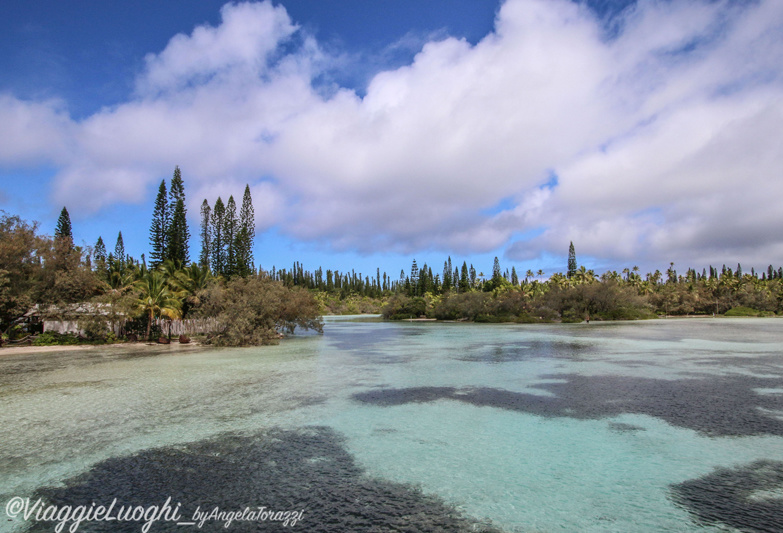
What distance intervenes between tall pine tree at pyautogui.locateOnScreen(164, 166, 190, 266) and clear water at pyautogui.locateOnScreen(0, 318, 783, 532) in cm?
3072

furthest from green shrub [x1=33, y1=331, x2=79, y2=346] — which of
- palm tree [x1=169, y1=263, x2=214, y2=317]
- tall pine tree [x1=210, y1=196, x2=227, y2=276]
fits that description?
tall pine tree [x1=210, y1=196, x2=227, y2=276]

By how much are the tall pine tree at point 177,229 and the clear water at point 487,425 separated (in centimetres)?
3072

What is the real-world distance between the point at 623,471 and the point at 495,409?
4.08m

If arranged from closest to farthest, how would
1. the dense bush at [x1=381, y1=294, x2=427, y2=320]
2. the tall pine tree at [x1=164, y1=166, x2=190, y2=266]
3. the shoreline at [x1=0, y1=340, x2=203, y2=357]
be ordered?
the shoreline at [x1=0, y1=340, x2=203, y2=357] → the tall pine tree at [x1=164, y1=166, x2=190, y2=266] → the dense bush at [x1=381, y1=294, x2=427, y2=320]

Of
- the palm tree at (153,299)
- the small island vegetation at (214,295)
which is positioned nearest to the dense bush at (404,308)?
the small island vegetation at (214,295)

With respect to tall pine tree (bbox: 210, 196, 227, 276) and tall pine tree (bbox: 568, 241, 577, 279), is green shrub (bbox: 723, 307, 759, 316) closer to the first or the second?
tall pine tree (bbox: 568, 241, 577, 279)

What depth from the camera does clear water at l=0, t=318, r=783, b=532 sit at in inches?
228

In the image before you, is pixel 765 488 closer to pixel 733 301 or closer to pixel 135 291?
pixel 135 291

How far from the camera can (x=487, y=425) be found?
920cm

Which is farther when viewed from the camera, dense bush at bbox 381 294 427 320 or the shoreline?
dense bush at bbox 381 294 427 320

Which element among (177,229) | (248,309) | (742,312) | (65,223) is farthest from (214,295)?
(742,312)

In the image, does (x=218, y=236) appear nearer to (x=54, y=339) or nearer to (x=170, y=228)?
(x=170, y=228)

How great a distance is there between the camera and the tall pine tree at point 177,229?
4762cm

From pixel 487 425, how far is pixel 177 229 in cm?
4735
